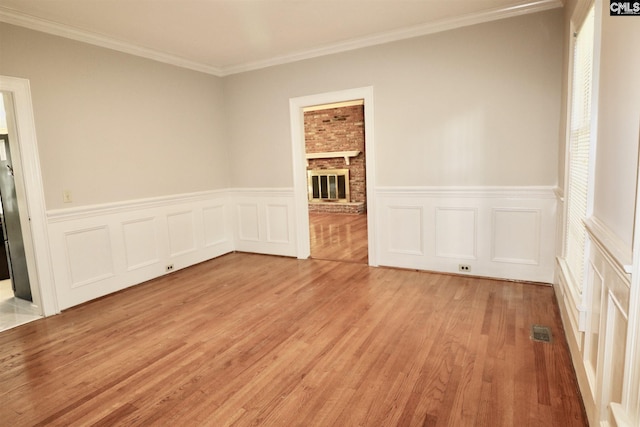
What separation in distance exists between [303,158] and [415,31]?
2.07 metres

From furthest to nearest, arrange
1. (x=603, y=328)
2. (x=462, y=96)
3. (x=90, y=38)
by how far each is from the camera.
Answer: (x=462, y=96) < (x=90, y=38) < (x=603, y=328)

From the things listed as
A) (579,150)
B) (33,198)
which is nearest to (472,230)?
(579,150)

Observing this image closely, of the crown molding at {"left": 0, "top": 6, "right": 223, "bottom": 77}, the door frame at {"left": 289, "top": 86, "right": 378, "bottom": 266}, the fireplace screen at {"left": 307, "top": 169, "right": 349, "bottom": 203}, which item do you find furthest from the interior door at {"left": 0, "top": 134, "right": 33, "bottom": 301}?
the fireplace screen at {"left": 307, "top": 169, "right": 349, "bottom": 203}

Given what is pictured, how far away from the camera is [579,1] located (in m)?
2.31

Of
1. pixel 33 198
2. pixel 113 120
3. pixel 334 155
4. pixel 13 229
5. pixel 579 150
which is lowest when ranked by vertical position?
pixel 13 229

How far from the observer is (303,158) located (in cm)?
505

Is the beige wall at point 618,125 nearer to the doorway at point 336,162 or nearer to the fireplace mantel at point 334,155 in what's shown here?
the doorway at point 336,162

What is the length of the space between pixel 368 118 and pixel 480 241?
1909mm

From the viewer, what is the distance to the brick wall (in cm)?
898

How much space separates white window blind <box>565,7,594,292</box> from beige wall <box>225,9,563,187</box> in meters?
0.80

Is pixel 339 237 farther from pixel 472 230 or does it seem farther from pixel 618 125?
pixel 618 125

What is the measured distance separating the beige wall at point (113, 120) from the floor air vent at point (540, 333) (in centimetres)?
422

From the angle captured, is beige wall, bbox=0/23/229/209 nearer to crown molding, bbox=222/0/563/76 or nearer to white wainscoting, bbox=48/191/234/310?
white wainscoting, bbox=48/191/234/310

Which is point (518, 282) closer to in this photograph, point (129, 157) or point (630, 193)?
point (630, 193)
